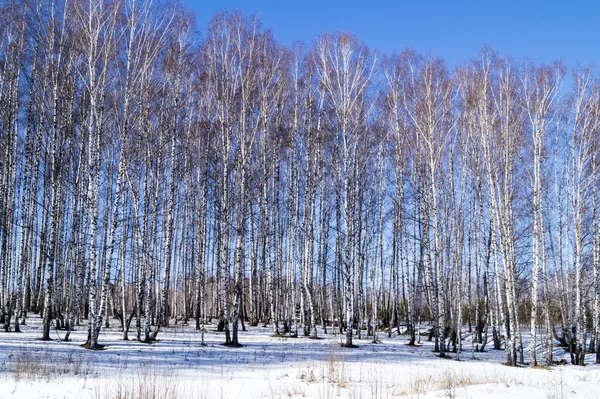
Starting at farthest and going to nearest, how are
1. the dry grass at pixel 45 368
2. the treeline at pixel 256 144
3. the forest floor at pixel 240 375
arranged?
1. the treeline at pixel 256 144
2. the dry grass at pixel 45 368
3. the forest floor at pixel 240 375

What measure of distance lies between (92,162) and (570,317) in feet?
57.8

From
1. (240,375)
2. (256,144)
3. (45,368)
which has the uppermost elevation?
(256,144)

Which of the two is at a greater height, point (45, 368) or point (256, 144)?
point (256, 144)

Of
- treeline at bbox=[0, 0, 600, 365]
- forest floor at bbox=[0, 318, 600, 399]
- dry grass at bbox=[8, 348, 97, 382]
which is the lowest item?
forest floor at bbox=[0, 318, 600, 399]

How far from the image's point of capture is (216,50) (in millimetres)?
17469

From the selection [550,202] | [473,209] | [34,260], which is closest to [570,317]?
[550,202]

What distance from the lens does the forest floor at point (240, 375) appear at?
7949mm

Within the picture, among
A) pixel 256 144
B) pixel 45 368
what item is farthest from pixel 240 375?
pixel 256 144

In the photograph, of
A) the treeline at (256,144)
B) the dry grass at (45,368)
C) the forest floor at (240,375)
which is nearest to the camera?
the forest floor at (240,375)

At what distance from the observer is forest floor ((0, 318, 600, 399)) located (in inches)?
313

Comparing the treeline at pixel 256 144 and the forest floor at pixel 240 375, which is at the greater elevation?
the treeline at pixel 256 144

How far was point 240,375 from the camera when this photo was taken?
980 centimetres

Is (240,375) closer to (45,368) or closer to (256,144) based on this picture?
(45,368)

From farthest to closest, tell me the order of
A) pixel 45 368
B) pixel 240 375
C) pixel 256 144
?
pixel 256 144
pixel 240 375
pixel 45 368
